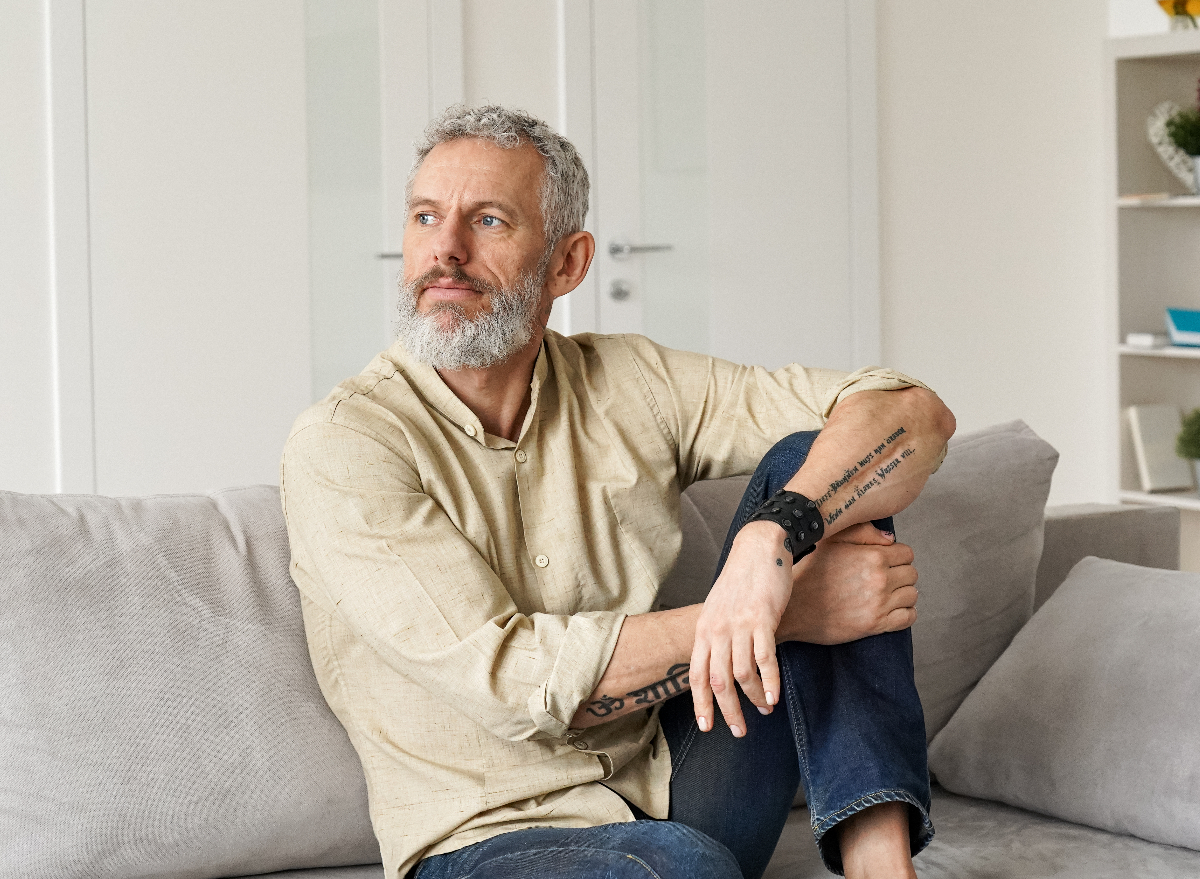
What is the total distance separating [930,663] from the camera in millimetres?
1792

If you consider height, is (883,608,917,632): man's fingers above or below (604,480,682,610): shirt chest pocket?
below

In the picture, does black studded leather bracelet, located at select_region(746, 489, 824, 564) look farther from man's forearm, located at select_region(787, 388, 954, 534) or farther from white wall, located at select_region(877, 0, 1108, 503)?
white wall, located at select_region(877, 0, 1108, 503)

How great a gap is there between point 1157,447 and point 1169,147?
0.91m

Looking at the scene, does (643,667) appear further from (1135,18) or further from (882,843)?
(1135,18)

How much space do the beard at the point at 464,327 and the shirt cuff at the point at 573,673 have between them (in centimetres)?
37

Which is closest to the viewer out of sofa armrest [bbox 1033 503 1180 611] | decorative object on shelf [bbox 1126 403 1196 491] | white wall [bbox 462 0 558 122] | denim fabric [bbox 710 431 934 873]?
denim fabric [bbox 710 431 934 873]

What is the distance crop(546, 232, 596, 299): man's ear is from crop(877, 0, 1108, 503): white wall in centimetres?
258

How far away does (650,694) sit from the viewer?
4.10 ft

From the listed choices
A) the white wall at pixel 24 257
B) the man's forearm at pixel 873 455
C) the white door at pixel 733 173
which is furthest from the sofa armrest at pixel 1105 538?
the white wall at pixel 24 257

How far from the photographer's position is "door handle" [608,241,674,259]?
3623 mm

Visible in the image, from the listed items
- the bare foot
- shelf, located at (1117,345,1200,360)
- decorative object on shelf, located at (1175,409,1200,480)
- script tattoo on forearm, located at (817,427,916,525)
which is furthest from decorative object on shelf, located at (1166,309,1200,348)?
the bare foot

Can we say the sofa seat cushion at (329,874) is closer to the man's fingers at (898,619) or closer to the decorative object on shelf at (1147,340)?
the man's fingers at (898,619)

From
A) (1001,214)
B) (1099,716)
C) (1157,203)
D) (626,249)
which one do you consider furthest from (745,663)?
(1001,214)

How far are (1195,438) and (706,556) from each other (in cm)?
271
